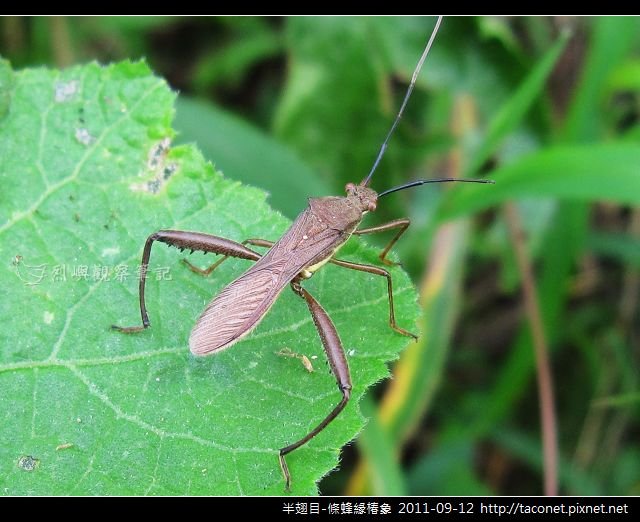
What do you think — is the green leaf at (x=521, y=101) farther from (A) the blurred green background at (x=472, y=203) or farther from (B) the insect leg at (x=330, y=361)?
(B) the insect leg at (x=330, y=361)

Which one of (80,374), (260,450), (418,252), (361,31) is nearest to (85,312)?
(80,374)

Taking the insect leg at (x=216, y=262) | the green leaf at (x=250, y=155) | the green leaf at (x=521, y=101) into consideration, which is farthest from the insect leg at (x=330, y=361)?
the green leaf at (x=521, y=101)

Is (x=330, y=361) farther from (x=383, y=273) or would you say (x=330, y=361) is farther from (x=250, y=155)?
(x=250, y=155)

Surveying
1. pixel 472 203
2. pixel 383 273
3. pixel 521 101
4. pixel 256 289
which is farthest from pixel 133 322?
pixel 521 101

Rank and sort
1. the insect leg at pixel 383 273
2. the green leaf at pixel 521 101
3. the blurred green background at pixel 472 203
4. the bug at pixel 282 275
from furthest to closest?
1. the blurred green background at pixel 472 203
2. the green leaf at pixel 521 101
3. the insect leg at pixel 383 273
4. the bug at pixel 282 275

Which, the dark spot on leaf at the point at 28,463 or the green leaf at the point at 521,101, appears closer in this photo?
the dark spot on leaf at the point at 28,463

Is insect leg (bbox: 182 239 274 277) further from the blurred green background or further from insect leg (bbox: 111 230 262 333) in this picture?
the blurred green background

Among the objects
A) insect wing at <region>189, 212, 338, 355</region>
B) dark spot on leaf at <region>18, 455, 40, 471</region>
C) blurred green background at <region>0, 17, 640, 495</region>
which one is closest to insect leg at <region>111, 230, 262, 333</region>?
insect wing at <region>189, 212, 338, 355</region>
